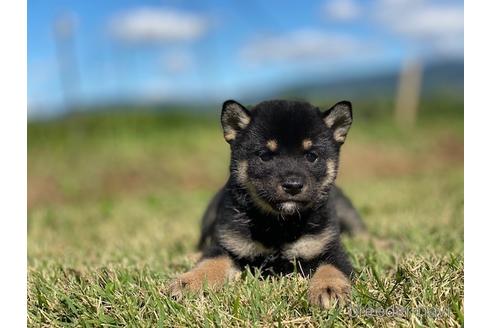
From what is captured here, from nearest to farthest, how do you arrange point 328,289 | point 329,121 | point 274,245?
point 328,289, point 274,245, point 329,121

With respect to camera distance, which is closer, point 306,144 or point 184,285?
point 184,285

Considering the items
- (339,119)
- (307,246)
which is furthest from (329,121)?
(307,246)

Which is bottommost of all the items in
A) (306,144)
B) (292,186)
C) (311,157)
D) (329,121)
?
(292,186)

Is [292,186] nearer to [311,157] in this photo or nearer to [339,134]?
[311,157]

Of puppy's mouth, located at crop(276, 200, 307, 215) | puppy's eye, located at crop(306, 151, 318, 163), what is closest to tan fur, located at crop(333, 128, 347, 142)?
puppy's eye, located at crop(306, 151, 318, 163)

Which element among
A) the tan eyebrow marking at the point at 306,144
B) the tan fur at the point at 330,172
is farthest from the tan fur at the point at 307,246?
the tan eyebrow marking at the point at 306,144

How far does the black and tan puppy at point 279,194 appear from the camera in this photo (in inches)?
157

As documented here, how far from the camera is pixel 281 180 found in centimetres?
394

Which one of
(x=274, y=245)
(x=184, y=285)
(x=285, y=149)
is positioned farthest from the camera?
(x=274, y=245)

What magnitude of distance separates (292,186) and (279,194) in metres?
0.12

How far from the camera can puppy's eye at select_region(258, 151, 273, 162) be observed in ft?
13.5

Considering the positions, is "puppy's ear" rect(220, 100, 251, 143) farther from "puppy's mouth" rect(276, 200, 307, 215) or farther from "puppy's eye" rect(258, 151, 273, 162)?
"puppy's mouth" rect(276, 200, 307, 215)

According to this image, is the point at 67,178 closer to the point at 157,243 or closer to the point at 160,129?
the point at 160,129

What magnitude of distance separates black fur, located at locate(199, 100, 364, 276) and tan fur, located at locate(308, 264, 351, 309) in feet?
0.87
